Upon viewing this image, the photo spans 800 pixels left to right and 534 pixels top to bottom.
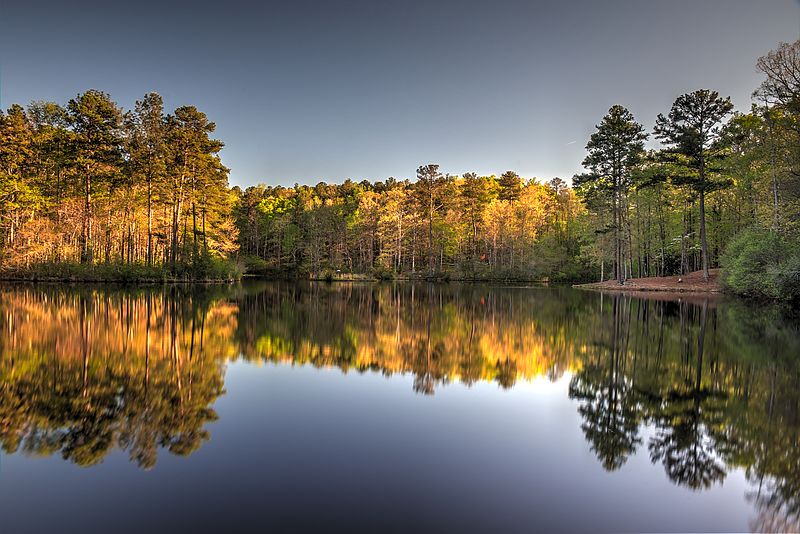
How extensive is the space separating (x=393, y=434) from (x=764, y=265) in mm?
28288

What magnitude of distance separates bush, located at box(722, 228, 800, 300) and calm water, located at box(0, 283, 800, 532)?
12.7 metres

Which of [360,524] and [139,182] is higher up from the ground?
[139,182]

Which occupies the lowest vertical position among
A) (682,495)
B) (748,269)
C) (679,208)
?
(682,495)

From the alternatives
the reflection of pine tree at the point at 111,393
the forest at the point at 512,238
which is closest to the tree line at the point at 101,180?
the forest at the point at 512,238

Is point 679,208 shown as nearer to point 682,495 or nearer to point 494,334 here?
point 494,334

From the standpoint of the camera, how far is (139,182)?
137 feet

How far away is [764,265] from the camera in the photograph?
26234 mm

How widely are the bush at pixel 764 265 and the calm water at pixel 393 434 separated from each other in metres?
12.7

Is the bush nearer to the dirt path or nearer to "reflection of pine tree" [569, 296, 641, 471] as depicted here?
the dirt path

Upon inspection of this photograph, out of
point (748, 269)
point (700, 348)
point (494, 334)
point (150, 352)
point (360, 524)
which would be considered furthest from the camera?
point (748, 269)

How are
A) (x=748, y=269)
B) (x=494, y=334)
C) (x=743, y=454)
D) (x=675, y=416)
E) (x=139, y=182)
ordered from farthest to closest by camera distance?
(x=139, y=182)
(x=748, y=269)
(x=494, y=334)
(x=675, y=416)
(x=743, y=454)

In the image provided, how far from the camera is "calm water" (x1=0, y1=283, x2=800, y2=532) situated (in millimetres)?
4363

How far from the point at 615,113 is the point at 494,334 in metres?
34.5

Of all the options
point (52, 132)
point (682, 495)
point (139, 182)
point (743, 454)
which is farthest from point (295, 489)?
point (52, 132)
